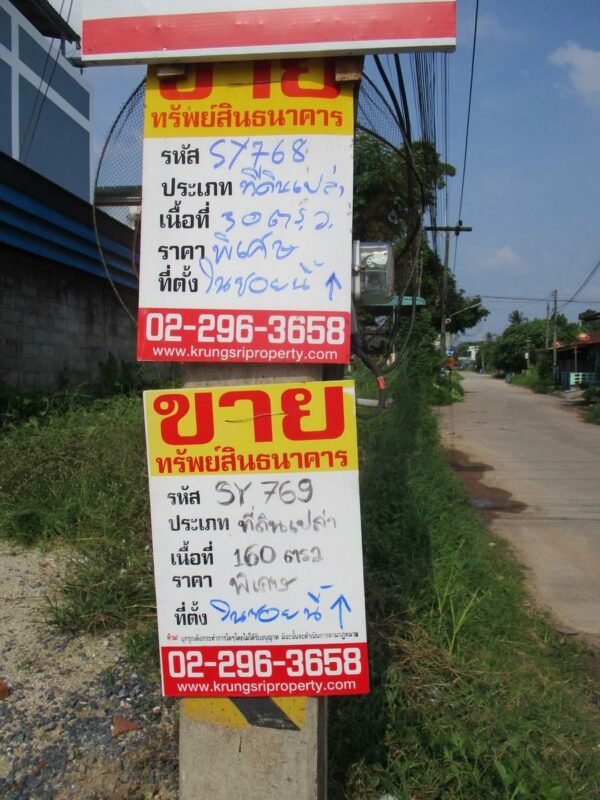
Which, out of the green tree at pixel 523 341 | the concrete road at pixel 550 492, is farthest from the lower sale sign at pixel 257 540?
the green tree at pixel 523 341

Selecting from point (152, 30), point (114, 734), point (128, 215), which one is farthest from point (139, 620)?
point (152, 30)

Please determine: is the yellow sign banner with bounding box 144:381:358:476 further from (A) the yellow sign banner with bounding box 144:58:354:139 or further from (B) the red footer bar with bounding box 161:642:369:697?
(A) the yellow sign banner with bounding box 144:58:354:139

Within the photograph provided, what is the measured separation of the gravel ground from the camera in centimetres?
254

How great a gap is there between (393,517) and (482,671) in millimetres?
1966

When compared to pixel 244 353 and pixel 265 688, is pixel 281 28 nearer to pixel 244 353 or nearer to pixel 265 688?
pixel 244 353

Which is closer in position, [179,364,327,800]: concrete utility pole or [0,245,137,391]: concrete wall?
[179,364,327,800]: concrete utility pole

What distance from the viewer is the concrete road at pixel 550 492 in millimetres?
5562

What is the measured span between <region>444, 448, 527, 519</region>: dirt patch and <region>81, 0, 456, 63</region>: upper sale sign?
6691 millimetres

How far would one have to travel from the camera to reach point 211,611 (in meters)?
2.21

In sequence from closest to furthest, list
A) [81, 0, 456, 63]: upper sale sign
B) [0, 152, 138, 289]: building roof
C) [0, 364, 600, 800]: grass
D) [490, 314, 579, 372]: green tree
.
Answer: [81, 0, 456, 63]: upper sale sign < [0, 364, 600, 800]: grass < [0, 152, 138, 289]: building roof < [490, 314, 579, 372]: green tree

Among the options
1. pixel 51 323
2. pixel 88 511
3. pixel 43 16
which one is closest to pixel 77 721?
pixel 88 511

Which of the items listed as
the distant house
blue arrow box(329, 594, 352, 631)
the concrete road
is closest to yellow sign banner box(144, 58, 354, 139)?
blue arrow box(329, 594, 352, 631)

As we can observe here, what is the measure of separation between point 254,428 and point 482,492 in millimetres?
7925

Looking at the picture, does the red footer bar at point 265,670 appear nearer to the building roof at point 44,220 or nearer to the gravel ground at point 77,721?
the gravel ground at point 77,721
